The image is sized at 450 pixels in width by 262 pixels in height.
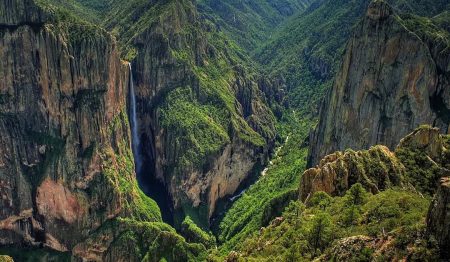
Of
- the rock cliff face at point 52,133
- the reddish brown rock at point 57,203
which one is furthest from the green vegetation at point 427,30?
the reddish brown rock at point 57,203

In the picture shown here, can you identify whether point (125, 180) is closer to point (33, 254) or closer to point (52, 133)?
point (52, 133)

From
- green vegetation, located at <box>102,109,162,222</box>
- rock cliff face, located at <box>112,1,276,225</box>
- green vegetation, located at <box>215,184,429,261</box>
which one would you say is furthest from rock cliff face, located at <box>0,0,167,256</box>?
green vegetation, located at <box>215,184,429,261</box>

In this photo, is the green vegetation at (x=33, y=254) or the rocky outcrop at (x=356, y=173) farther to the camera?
the green vegetation at (x=33, y=254)

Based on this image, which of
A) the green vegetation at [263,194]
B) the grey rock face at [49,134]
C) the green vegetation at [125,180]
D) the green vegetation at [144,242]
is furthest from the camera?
the green vegetation at [125,180]

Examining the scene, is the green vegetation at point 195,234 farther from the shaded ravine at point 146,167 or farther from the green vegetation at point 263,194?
the shaded ravine at point 146,167

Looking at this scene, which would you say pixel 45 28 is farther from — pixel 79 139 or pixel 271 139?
pixel 271 139

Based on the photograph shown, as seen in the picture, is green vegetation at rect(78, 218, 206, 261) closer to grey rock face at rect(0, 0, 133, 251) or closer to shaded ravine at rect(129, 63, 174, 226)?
grey rock face at rect(0, 0, 133, 251)
